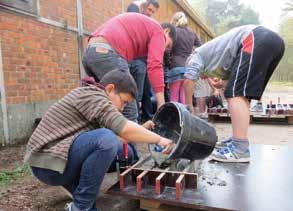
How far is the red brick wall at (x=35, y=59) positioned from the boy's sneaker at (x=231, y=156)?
2.33m

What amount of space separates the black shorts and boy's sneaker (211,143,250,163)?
42 cm

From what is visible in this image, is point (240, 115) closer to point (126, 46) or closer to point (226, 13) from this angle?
point (126, 46)

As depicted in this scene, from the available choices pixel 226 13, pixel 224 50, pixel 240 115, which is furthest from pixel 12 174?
pixel 226 13

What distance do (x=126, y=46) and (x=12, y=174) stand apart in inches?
55.1

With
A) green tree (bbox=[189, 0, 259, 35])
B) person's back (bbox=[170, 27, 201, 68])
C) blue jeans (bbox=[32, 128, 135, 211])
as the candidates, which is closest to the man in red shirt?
blue jeans (bbox=[32, 128, 135, 211])

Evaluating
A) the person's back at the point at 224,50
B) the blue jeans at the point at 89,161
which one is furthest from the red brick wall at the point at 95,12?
the blue jeans at the point at 89,161

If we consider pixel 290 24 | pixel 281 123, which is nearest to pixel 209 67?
pixel 281 123

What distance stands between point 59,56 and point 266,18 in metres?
53.3

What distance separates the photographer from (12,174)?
276 centimetres

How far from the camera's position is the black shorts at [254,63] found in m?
2.55

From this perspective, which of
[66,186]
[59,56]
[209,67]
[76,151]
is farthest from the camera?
[59,56]

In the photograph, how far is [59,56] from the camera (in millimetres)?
4656

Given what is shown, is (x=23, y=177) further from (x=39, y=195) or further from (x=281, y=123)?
(x=281, y=123)

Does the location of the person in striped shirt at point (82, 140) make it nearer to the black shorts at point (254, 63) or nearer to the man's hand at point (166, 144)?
the man's hand at point (166, 144)
